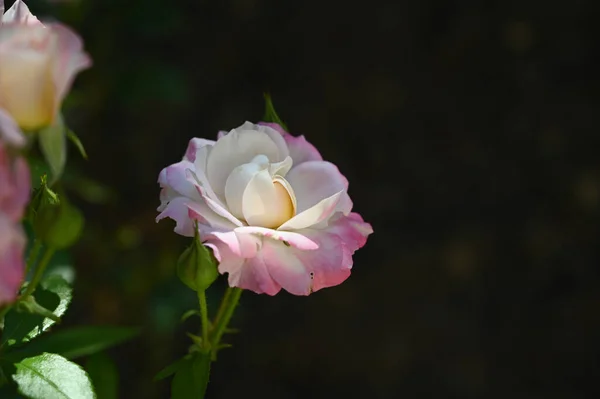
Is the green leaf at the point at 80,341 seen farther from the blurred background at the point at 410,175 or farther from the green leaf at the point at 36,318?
the blurred background at the point at 410,175

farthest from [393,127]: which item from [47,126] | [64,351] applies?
[47,126]

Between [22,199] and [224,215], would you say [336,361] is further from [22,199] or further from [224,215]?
[22,199]

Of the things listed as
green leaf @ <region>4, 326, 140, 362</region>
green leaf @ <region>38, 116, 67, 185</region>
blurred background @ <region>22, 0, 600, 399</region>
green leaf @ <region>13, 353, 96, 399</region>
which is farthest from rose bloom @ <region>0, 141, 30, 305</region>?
blurred background @ <region>22, 0, 600, 399</region>

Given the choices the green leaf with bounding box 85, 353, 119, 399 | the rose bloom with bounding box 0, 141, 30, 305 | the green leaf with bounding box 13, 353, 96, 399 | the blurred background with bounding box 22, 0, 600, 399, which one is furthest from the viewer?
the blurred background with bounding box 22, 0, 600, 399

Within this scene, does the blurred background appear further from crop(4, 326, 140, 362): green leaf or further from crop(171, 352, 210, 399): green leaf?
crop(171, 352, 210, 399): green leaf

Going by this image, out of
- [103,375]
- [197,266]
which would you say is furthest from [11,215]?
[103,375]

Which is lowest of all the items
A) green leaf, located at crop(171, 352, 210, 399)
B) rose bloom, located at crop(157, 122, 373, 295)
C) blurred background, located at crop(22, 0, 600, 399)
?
blurred background, located at crop(22, 0, 600, 399)

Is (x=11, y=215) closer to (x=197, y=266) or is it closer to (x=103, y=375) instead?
(x=197, y=266)
